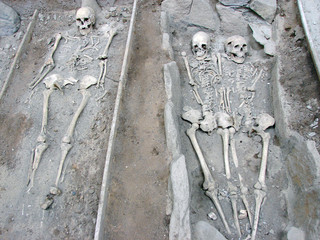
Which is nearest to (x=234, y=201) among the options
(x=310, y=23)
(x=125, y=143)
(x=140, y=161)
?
(x=140, y=161)

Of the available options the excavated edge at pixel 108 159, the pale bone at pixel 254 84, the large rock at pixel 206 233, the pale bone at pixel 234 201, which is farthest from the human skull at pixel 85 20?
the large rock at pixel 206 233

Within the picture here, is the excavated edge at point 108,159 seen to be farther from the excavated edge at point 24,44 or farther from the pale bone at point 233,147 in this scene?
the excavated edge at point 24,44

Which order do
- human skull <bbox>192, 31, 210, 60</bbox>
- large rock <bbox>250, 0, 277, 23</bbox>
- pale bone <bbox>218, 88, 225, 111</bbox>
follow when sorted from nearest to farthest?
pale bone <bbox>218, 88, 225, 111</bbox> < human skull <bbox>192, 31, 210, 60</bbox> < large rock <bbox>250, 0, 277, 23</bbox>

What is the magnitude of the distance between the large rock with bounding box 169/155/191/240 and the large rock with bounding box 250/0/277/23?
3735 mm

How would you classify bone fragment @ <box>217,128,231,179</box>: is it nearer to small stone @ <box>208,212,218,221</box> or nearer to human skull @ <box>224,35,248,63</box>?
small stone @ <box>208,212,218,221</box>

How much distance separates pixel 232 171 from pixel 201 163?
18.8 inches

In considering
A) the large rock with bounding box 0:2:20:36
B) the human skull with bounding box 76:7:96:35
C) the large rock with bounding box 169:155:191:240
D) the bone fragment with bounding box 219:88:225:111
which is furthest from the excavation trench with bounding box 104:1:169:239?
the large rock with bounding box 0:2:20:36

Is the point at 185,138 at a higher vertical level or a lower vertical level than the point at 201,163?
higher

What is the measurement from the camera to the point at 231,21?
18.8 feet

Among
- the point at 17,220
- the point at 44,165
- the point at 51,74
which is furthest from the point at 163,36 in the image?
the point at 17,220

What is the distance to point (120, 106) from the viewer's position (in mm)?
Result: 4199

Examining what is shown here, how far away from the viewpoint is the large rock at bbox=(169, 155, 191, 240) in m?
3.06

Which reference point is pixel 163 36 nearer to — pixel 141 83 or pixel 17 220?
pixel 141 83

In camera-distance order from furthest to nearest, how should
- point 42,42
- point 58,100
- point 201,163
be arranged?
point 42,42
point 58,100
point 201,163
